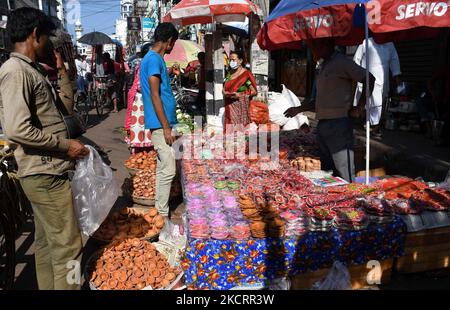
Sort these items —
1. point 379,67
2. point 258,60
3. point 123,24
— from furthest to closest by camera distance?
point 123,24, point 258,60, point 379,67

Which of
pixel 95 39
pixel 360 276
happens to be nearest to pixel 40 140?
pixel 360 276

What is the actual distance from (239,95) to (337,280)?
4027mm

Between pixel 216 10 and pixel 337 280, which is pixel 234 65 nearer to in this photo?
pixel 216 10

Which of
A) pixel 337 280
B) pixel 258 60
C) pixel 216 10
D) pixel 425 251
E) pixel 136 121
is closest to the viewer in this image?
pixel 337 280

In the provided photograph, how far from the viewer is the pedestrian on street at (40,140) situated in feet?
7.34

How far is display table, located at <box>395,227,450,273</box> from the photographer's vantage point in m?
3.38

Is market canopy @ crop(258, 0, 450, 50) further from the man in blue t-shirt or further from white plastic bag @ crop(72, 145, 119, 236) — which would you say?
white plastic bag @ crop(72, 145, 119, 236)

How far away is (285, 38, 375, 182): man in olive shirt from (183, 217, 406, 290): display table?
143 centimetres

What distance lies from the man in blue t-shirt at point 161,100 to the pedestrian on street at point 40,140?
123 centimetres

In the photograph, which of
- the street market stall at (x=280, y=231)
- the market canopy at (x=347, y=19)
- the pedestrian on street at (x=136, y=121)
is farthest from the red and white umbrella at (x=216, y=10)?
the street market stall at (x=280, y=231)

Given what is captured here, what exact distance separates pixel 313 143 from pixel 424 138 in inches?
119

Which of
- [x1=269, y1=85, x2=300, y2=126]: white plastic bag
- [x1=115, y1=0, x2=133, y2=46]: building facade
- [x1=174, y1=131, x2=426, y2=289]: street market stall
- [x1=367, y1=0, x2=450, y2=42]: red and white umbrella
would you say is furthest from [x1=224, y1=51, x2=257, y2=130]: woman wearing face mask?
[x1=115, y1=0, x2=133, y2=46]: building facade

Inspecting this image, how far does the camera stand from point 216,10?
7.00 m

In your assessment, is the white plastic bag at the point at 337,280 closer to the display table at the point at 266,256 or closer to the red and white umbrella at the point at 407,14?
the display table at the point at 266,256
